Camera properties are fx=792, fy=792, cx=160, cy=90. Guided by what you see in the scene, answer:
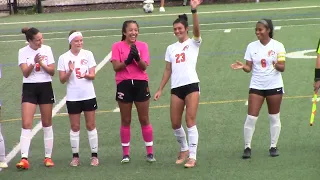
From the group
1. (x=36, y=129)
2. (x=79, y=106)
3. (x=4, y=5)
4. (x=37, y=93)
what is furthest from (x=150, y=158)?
(x=4, y=5)

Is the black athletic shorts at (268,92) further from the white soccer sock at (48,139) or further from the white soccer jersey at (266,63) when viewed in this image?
the white soccer sock at (48,139)

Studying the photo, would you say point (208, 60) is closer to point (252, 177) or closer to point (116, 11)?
point (252, 177)

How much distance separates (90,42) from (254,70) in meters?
11.1

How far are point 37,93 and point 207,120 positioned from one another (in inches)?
138

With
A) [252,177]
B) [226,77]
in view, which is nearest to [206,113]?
[226,77]

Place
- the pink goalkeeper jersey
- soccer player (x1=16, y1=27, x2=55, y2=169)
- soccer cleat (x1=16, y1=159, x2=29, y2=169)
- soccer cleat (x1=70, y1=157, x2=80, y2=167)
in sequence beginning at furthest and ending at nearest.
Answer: soccer cleat (x1=70, y1=157, x2=80, y2=167)
soccer player (x1=16, y1=27, x2=55, y2=169)
soccer cleat (x1=16, y1=159, x2=29, y2=169)
the pink goalkeeper jersey

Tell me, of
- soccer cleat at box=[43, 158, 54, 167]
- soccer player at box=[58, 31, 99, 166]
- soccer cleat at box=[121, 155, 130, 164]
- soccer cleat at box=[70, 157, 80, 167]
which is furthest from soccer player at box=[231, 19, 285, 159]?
soccer cleat at box=[43, 158, 54, 167]

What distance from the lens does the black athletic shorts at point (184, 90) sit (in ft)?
35.6

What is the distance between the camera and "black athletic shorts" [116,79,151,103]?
1097 cm

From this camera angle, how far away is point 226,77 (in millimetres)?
16797

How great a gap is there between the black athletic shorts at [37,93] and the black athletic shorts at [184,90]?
1.81 m

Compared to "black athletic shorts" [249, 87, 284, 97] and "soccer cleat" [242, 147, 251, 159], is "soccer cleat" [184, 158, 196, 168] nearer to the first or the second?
"soccer cleat" [242, 147, 251, 159]

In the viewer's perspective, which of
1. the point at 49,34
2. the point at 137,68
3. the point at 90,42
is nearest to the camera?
the point at 137,68

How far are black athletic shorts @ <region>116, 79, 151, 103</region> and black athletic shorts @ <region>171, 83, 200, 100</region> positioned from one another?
1.42 feet
